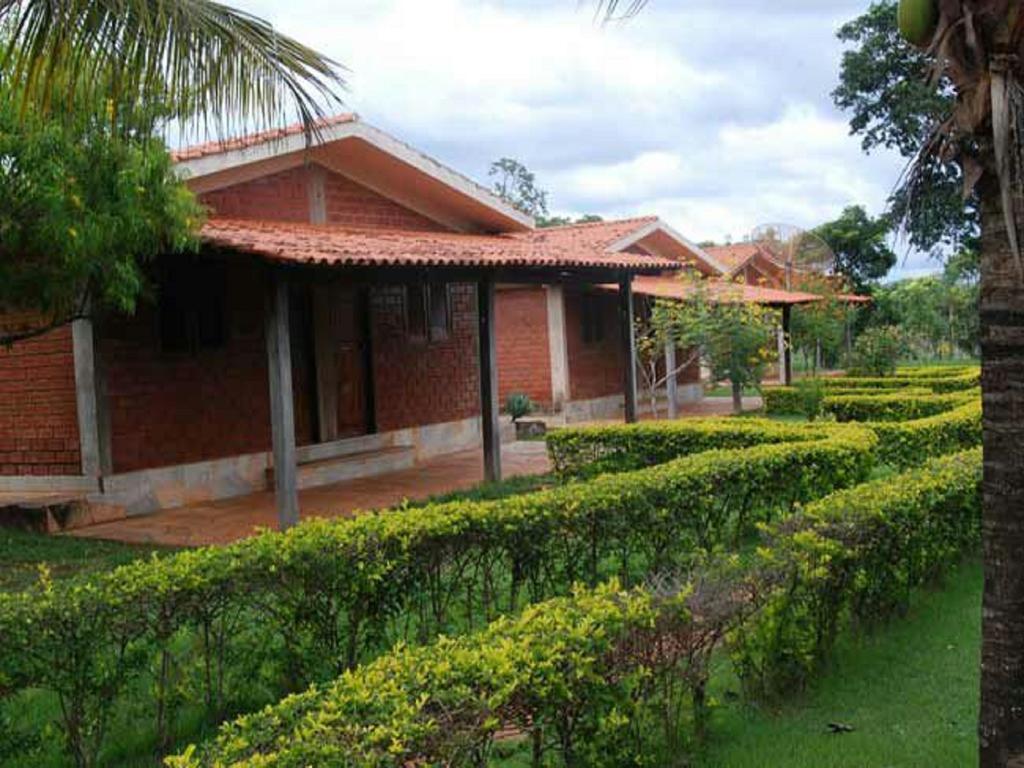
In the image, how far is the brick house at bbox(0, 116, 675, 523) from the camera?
35.2 feet

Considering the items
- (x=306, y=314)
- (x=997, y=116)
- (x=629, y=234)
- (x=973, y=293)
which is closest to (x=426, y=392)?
(x=306, y=314)

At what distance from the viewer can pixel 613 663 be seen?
3.86 m

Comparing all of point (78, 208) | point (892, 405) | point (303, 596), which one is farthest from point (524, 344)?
point (303, 596)

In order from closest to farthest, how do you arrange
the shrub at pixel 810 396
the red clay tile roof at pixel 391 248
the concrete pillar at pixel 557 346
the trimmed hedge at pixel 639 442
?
the red clay tile roof at pixel 391 248, the trimmed hedge at pixel 639 442, the shrub at pixel 810 396, the concrete pillar at pixel 557 346

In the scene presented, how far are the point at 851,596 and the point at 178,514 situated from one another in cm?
773

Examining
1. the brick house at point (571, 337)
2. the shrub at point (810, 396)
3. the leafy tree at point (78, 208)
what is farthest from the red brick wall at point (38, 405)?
the shrub at point (810, 396)

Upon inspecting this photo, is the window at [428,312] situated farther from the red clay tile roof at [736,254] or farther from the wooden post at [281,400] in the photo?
the red clay tile roof at [736,254]

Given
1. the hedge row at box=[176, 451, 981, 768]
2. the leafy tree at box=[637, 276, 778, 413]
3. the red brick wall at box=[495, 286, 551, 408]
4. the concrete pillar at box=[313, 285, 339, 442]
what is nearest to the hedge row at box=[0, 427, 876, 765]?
the hedge row at box=[176, 451, 981, 768]

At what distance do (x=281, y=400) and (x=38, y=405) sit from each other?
3.33 m

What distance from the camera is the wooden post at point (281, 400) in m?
9.66

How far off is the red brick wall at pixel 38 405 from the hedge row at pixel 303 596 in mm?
6389

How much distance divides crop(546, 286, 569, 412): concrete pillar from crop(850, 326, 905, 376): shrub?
6.65m

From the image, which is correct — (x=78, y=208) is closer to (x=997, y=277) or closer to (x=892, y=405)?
(x=997, y=277)

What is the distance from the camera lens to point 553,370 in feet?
67.9
